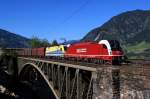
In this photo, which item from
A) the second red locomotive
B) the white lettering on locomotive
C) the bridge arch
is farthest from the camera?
the bridge arch

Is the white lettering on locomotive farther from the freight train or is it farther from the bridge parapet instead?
the bridge parapet

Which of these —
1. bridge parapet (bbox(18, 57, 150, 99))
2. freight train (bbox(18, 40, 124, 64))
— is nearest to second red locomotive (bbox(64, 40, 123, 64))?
freight train (bbox(18, 40, 124, 64))

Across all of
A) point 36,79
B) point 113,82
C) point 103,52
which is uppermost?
point 103,52

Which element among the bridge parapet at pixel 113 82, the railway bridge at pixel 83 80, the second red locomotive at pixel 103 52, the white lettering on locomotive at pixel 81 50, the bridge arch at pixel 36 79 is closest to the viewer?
the bridge parapet at pixel 113 82

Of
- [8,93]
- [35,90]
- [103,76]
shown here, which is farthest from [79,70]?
[35,90]

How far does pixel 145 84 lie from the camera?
23.1 metres

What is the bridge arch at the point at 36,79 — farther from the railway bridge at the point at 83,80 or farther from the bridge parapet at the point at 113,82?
the bridge parapet at the point at 113,82

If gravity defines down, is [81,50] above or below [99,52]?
above

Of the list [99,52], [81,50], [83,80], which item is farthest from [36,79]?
[83,80]

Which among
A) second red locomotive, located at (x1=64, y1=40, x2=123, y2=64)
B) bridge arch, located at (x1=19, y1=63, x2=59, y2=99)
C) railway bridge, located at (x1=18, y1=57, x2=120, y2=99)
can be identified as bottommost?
bridge arch, located at (x1=19, y1=63, x2=59, y2=99)

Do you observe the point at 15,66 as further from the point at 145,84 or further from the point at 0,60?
the point at 145,84

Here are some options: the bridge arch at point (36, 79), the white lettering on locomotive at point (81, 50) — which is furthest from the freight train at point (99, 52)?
the bridge arch at point (36, 79)

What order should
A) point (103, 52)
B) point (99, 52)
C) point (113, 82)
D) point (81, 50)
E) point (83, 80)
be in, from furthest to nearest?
point (81, 50) < point (99, 52) < point (103, 52) < point (83, 80) < point (113, 82)

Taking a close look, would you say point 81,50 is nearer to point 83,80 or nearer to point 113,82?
point 83,80
